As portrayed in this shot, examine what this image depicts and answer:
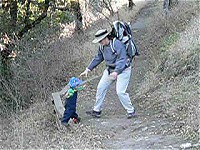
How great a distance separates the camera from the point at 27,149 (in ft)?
23.6

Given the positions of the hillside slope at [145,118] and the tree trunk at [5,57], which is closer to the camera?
the hillside slope at [145,118]

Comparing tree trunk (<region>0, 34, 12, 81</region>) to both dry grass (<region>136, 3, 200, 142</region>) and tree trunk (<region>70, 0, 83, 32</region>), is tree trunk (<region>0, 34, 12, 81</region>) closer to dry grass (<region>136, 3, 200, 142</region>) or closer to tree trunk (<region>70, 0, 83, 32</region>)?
tree trunk (<region>70, 0, 83, 32</region>)

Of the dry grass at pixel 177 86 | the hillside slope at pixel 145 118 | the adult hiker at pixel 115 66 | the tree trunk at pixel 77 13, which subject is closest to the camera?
the hillside slope at pixel 145 118

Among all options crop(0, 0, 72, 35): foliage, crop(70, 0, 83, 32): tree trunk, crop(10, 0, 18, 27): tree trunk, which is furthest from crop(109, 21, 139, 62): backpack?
crop(70, 0, 83, 32): tree trunk

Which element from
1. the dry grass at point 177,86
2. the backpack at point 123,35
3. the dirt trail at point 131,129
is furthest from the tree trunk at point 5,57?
the backpack at point 123,35

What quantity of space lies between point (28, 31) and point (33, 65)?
10.7 ft

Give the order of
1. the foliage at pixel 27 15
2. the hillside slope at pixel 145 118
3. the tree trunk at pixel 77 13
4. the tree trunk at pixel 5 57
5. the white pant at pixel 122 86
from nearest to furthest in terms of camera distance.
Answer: the hillside slope at pixel 145 118 < the white pant at pixel 122 86 < the tree trunk at pixel 5 57 < the foliage at pixel 27 15 < the tree trunk at pixel 77 13

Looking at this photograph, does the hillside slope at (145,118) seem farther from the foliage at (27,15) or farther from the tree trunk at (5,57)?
the foliage at (27,15)

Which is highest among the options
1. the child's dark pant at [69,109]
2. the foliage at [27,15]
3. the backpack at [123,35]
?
the backpack at [123,35]

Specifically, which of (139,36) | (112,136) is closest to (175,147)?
(112,136)

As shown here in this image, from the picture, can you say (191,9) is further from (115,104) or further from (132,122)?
(132,122)

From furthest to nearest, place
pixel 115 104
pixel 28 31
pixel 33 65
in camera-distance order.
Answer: pixel 28 31 < pixel 33 65 < pixel 115 104

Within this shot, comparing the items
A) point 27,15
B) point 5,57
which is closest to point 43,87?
point 5,57

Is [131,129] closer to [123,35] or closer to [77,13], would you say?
[123,35]
